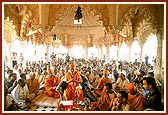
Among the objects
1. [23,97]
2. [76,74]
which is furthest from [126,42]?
[23,97]

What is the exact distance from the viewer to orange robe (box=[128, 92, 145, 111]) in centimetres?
443

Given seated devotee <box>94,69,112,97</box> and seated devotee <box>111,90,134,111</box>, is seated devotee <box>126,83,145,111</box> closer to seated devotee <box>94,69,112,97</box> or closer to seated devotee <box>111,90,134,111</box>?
seated devotee <box>111,90,134,111</box>

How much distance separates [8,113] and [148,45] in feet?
6.64

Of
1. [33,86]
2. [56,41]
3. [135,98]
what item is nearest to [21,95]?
[33,86]

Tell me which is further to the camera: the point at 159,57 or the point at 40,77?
the point at 40,77

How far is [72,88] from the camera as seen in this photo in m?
4.47

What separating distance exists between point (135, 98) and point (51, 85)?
112 centimetres

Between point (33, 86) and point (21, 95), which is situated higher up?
point (33, 86)

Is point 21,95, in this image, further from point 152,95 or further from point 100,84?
point 152,95

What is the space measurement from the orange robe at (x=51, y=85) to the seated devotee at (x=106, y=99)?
0.57m

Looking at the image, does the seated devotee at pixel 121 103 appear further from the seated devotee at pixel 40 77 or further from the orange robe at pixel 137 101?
the seated devotee at pixel 40 77

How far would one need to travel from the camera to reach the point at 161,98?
14.5 ft

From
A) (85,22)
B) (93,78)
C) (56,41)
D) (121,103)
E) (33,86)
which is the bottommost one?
(121,103)

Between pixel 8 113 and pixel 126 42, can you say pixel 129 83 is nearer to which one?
pixel 126 42
